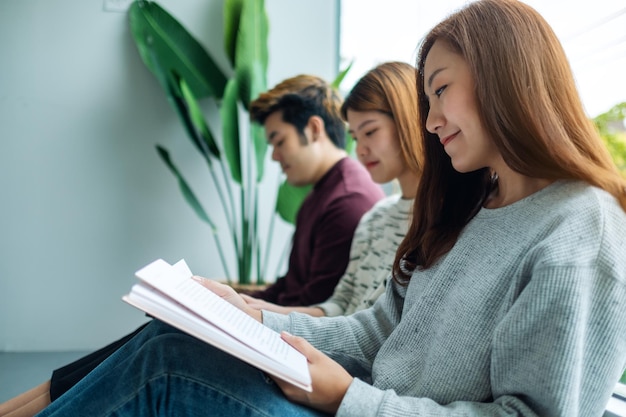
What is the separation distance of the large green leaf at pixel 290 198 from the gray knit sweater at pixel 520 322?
1338 mm

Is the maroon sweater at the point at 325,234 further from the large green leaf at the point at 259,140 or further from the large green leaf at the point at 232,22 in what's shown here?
the large green leaf at the point at 232,22

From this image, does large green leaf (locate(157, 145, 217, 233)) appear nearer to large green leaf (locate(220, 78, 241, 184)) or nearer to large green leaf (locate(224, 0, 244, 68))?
large green leaf (locate(220, 78, 241, 184))

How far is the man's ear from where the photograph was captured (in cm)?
182

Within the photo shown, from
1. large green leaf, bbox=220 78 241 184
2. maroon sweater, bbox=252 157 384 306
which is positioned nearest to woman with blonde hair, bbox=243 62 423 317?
maroon sweater, bbox=252 157 384 306

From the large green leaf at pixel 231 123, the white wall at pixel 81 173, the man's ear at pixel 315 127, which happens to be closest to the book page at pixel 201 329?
the man's ear at pixel 315 127

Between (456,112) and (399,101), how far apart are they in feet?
1.75

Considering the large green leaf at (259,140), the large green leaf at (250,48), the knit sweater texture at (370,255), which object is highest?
the large green leaf at (250,48)

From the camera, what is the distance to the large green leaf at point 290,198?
2.20m

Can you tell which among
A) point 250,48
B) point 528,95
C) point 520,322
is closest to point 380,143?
point 528,95

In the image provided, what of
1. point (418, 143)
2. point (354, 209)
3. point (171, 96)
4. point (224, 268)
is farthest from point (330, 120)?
point (224, 268)

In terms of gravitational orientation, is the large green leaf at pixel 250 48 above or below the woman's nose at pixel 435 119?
above

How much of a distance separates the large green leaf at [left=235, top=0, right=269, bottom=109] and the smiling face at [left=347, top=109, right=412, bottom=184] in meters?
0.83

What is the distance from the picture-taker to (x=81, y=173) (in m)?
2.39

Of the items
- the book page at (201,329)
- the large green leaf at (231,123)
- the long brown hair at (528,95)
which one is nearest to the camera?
the book page at (201,329)
